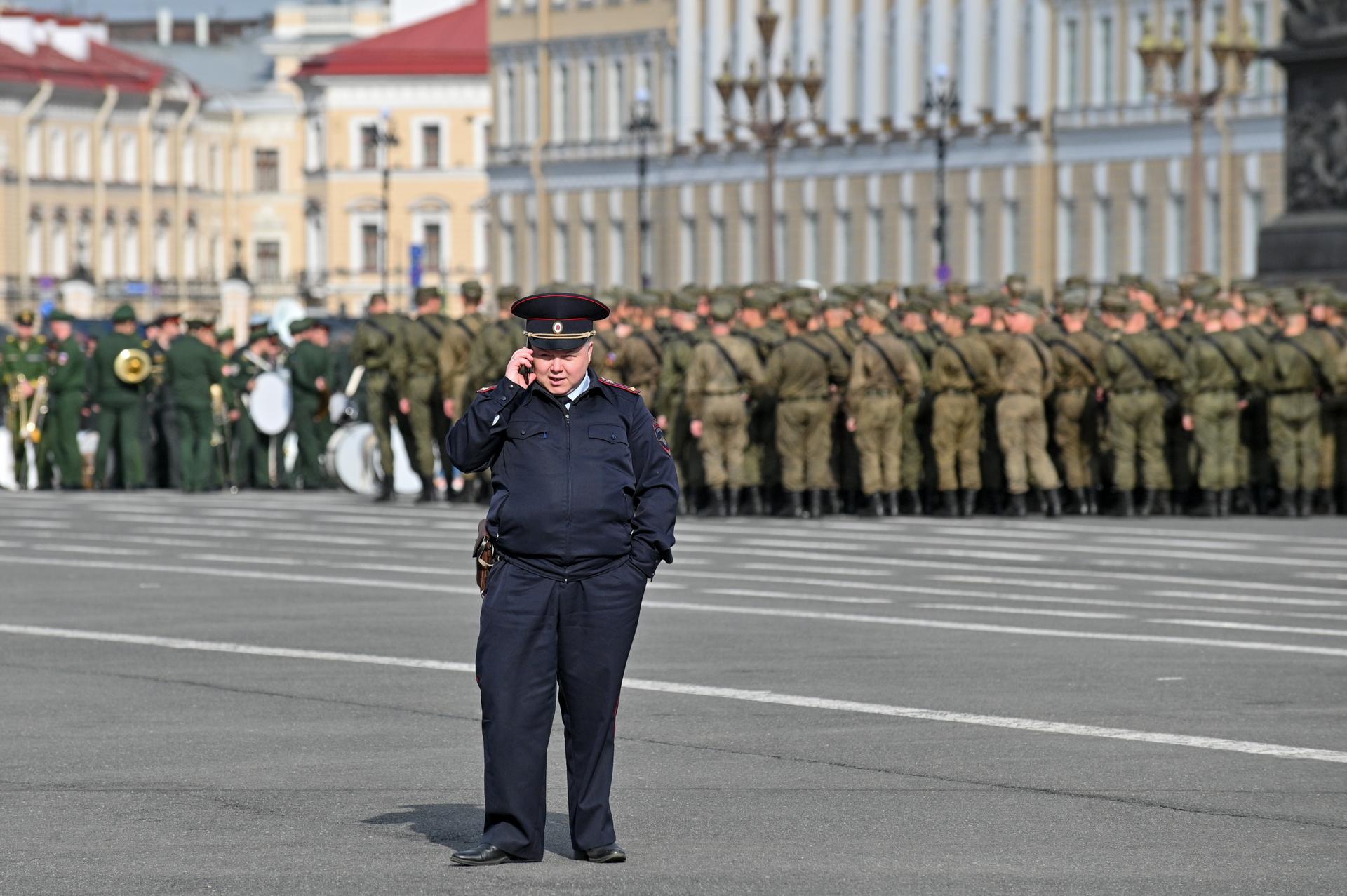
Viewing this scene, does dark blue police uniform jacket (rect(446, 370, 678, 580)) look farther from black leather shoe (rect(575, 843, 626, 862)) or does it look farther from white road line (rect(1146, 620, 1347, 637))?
white road line (rect(1146, 620, 1347, 637))

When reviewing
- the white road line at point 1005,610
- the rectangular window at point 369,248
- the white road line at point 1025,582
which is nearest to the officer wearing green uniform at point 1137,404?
the white road line at point 1025,582

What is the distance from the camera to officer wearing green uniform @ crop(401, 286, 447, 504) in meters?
31.7

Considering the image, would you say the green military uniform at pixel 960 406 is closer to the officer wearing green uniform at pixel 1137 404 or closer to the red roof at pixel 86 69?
the officer wearing green uniform at pixel 1137 404

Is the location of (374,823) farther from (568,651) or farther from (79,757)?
(79,757)

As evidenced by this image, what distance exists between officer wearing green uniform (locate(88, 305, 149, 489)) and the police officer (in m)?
25.2

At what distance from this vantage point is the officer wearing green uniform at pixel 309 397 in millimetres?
35031

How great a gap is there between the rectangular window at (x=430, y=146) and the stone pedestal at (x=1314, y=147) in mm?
110352

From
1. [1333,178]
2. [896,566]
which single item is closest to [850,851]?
[896,566]

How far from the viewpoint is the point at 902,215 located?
3524 inches

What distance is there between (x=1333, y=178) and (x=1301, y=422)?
19.5ft

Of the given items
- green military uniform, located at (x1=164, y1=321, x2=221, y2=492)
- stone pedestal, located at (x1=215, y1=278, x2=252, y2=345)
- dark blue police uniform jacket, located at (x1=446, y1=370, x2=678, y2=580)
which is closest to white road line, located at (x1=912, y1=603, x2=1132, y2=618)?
dark blue police uniform jacket, located at (x1=446, y1=370, x2=678, y2=580)

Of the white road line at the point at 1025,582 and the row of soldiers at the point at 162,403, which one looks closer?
the white road line at the point at 1025,582

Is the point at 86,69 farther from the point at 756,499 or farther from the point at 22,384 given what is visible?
the point at 756,499

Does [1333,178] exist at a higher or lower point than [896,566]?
higher
